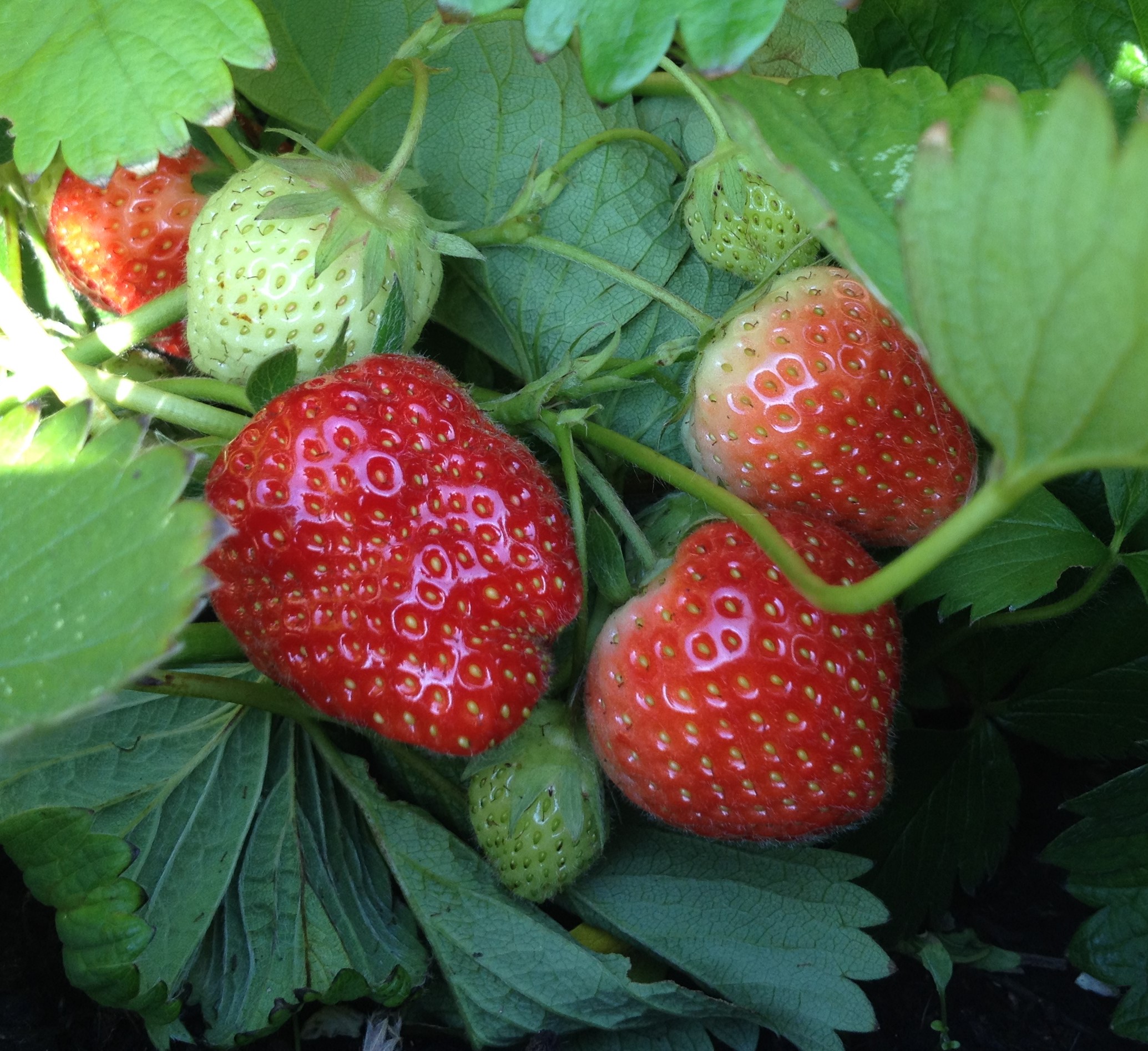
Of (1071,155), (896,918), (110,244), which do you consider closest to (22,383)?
(110,244)

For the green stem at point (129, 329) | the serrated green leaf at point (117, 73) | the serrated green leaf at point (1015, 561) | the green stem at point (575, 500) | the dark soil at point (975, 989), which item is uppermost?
the serrated green leaf at point (117, 73)

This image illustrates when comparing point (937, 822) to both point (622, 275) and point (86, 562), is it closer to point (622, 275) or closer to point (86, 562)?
point (622, 275)

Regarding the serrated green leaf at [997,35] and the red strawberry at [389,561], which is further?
the serrated green leaf at [997,35]

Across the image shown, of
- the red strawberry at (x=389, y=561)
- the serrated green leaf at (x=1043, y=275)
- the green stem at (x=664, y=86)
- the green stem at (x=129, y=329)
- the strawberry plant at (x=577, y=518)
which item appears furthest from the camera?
the green stem at (x=664, y=86)

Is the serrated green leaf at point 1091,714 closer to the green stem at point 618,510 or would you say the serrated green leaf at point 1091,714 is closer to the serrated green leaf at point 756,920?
the serrated green leaf at point 756,920

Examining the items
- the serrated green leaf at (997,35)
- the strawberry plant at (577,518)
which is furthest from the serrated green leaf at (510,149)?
the serrated green leaf at (997,35)

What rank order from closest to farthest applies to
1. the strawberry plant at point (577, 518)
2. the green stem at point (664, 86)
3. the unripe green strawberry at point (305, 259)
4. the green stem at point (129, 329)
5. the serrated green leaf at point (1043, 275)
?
the serrated green leaf at point (1043, 275)
the strawberry plant at point (577, 518)
the unripe green strawberry at point (305, 259)
the green stem at point (129, 329)
the green stem at point (664, 86)

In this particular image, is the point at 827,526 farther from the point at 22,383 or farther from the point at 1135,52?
the point at 22,383
